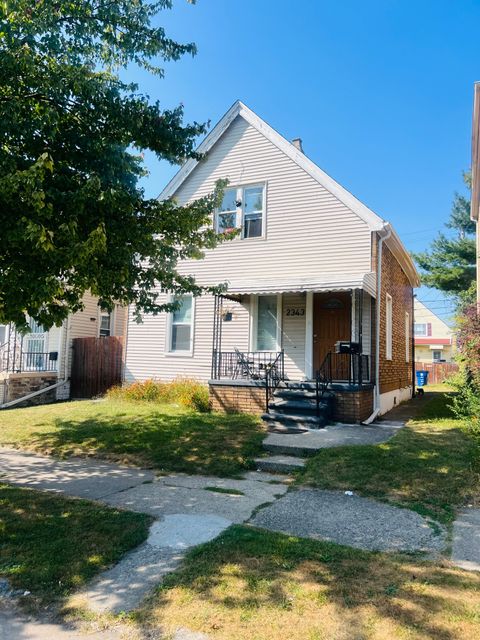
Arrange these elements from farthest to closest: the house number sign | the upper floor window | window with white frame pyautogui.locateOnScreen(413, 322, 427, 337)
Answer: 1. window with white frame pyautogui.locateOnScreen(413, 322, 427, 337)
2. the upper floor window
3. the house number sign

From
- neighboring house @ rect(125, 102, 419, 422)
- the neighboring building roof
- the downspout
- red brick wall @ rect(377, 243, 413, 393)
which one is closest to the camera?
neighboring house @ rect(125, 102, 419, 422)

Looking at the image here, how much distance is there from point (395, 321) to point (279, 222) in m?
5.45

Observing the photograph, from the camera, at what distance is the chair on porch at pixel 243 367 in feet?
38.4

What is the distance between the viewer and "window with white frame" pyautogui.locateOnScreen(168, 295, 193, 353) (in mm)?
13359

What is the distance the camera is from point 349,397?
10008mm

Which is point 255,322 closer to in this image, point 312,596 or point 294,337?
point 294,337

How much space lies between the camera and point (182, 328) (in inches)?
533

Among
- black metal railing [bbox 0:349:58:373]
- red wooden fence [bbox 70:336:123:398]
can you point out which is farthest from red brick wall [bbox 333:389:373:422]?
black metal railing [bbox 0:349:58:373]

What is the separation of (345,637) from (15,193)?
5.03 metres

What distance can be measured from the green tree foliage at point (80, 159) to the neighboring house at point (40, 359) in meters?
9.05

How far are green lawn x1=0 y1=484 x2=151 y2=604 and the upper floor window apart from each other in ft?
30.2

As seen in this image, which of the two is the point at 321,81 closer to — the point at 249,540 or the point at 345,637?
the point at 249,540

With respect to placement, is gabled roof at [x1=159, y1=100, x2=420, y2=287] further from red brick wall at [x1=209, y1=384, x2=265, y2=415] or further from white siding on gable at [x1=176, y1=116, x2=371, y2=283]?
red brick wall at [x1=209, y1=384, x2=265, y2=415]

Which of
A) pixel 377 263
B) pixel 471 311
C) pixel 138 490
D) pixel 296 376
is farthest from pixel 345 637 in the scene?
pixel 377 263
